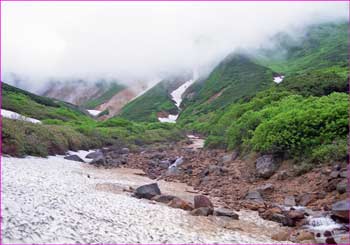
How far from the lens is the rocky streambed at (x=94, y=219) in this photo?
11555 mm

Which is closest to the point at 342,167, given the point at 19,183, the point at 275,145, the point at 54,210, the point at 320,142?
the point at 320,142

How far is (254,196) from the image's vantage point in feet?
66.7

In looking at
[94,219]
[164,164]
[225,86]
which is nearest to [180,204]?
[94,219]

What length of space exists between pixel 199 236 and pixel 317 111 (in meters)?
14.2

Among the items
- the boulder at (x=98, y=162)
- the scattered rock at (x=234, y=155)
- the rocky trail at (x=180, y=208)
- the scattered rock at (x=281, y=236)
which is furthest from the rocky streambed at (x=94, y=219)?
the scattered rock at (x=234, y=155)

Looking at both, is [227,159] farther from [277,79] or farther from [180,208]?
[277,79]

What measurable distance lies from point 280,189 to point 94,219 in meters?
11.2

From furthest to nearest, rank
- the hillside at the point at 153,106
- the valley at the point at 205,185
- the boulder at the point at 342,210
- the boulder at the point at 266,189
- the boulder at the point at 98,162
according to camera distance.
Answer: the hillside at the point at 153,106, the boulder at the point at 98,162, the boulder at the point at 266,189, the boulder at the point at 342,210, the valley at the point at 205,185

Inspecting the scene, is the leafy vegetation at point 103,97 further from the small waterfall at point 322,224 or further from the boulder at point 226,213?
the small waterfall at point 322,224

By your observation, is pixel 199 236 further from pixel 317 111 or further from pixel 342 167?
pixel 317 111

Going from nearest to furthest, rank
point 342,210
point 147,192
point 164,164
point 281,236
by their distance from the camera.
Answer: point 281,236
point 342,210
point 147,192
point 164,164

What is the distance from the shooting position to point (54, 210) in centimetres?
1348


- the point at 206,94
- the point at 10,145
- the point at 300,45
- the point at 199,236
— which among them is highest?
the point at 300,45

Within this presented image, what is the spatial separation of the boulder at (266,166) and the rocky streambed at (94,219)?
5.88m
